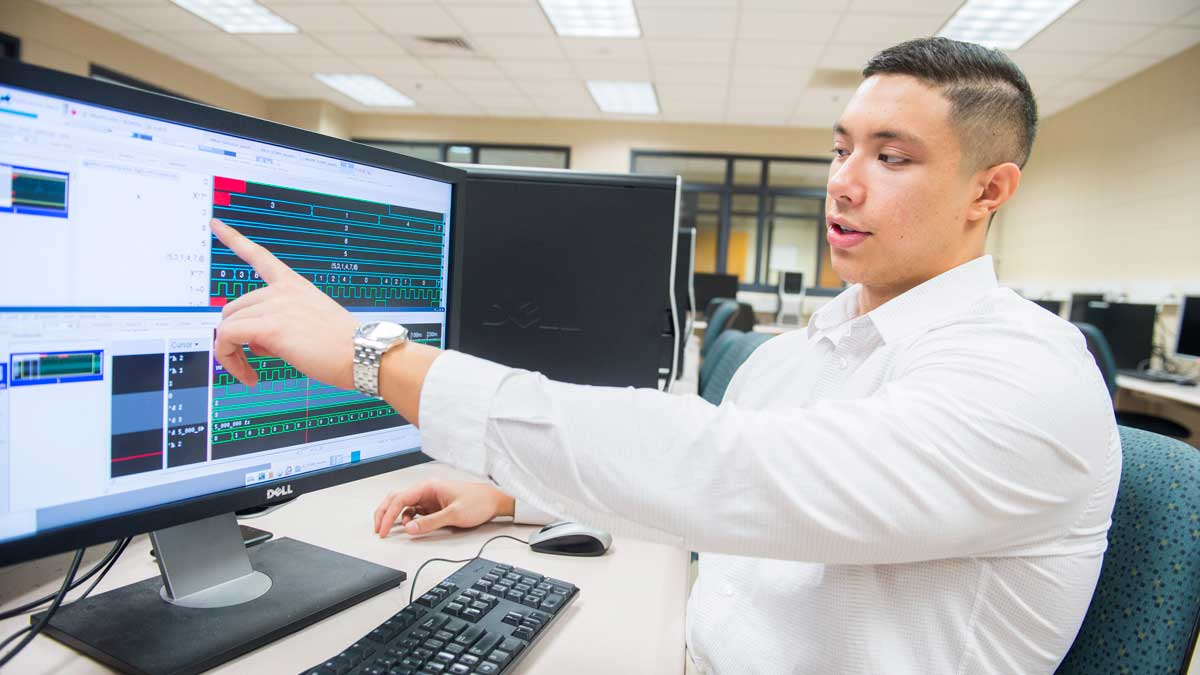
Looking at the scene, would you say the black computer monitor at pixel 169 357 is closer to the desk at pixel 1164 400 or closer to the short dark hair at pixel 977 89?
the short dark hair at pixel 977 89

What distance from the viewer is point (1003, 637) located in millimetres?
631

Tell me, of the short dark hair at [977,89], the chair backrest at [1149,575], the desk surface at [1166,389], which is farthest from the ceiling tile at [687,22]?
the chair backrest at [1149,575]

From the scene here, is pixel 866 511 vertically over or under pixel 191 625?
over

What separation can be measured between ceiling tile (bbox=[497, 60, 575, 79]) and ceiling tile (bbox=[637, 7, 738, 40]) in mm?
1105

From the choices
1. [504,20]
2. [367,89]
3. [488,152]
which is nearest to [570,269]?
[504,20]

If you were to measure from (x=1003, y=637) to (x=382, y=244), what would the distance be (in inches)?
30.0

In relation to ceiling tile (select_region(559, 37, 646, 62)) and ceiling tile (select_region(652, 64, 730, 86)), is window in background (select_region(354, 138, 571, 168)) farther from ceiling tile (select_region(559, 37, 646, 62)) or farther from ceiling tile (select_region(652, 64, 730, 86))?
ceiling tile (select_region(559, 37, 646, 62))

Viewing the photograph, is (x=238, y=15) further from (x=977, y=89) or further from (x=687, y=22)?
(x=977, y=89)

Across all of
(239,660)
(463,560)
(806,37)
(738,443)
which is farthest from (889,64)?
(806,37)

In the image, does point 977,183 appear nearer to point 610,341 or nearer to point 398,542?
point 610,341

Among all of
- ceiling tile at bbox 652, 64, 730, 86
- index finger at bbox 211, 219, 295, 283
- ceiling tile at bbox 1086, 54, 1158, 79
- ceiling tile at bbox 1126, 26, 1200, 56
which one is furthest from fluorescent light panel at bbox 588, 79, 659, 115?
index finger at bbox 211, 219, 295, 283

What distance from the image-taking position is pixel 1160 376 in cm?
391

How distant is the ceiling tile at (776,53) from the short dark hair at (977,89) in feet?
15.3

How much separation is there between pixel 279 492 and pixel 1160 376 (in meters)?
4.83
